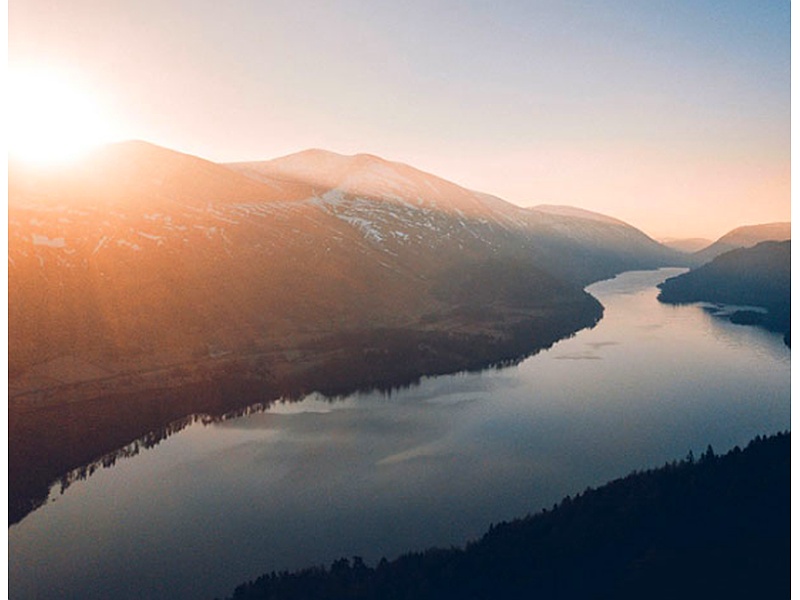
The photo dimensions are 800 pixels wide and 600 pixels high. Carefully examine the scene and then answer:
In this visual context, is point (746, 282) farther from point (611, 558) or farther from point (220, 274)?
point (611, 558)

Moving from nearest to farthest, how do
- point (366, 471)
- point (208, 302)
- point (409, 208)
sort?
1. point (366, 471)
2. point (208, 302)
3. point (409, 208)

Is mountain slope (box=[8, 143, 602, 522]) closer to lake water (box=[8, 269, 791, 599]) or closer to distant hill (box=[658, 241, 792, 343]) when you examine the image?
lake water (box=[8, 269, 791, 599])

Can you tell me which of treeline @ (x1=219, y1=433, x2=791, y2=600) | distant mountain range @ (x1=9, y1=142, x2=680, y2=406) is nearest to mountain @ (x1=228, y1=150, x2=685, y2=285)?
distant mountain range @ (x1=9, y1=142, x2=680, y2=406)

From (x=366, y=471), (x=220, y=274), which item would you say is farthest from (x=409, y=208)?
(x=366, y=471)

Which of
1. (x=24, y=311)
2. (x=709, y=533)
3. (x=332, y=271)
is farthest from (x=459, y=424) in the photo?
(x=332, y=271)

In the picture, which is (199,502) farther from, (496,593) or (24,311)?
(24,311)

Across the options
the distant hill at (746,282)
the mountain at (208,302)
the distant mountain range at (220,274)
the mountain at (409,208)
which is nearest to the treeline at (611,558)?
the mountain at (208,302)
